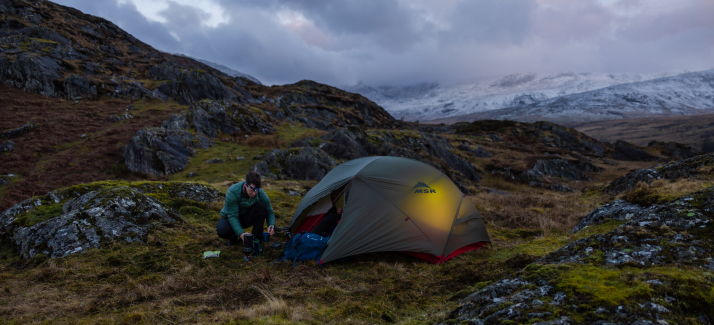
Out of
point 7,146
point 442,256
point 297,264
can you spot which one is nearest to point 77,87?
point 7,146

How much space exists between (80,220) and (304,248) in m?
5.94

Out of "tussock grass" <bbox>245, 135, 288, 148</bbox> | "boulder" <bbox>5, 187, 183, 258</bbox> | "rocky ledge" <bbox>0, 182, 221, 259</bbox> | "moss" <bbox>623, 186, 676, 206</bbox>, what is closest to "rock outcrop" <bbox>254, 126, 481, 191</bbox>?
"tussock grass" <bbox>245, 135, 288, 148</bbox>

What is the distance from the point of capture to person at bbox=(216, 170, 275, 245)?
297 inches

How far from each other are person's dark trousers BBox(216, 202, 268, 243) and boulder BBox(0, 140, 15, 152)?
2787cm

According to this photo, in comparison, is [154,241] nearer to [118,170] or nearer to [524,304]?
[524,304]

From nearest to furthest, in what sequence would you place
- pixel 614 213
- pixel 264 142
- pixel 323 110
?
pixel 614 213 < pixel 264 142 < pixel 323 110

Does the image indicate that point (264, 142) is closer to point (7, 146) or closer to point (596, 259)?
point (7, 146)

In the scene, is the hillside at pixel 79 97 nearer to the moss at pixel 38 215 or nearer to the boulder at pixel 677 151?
the moss at pixel 38 215

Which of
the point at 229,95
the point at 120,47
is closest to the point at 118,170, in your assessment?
the point at 229,95

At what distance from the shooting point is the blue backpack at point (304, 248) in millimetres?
7367

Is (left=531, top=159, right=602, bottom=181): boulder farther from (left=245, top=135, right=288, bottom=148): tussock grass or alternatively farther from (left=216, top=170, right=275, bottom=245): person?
(left=216, top=170, right=275, bottom=245): person

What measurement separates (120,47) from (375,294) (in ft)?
307

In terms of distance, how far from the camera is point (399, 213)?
8.09 meters

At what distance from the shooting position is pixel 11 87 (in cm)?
3600
